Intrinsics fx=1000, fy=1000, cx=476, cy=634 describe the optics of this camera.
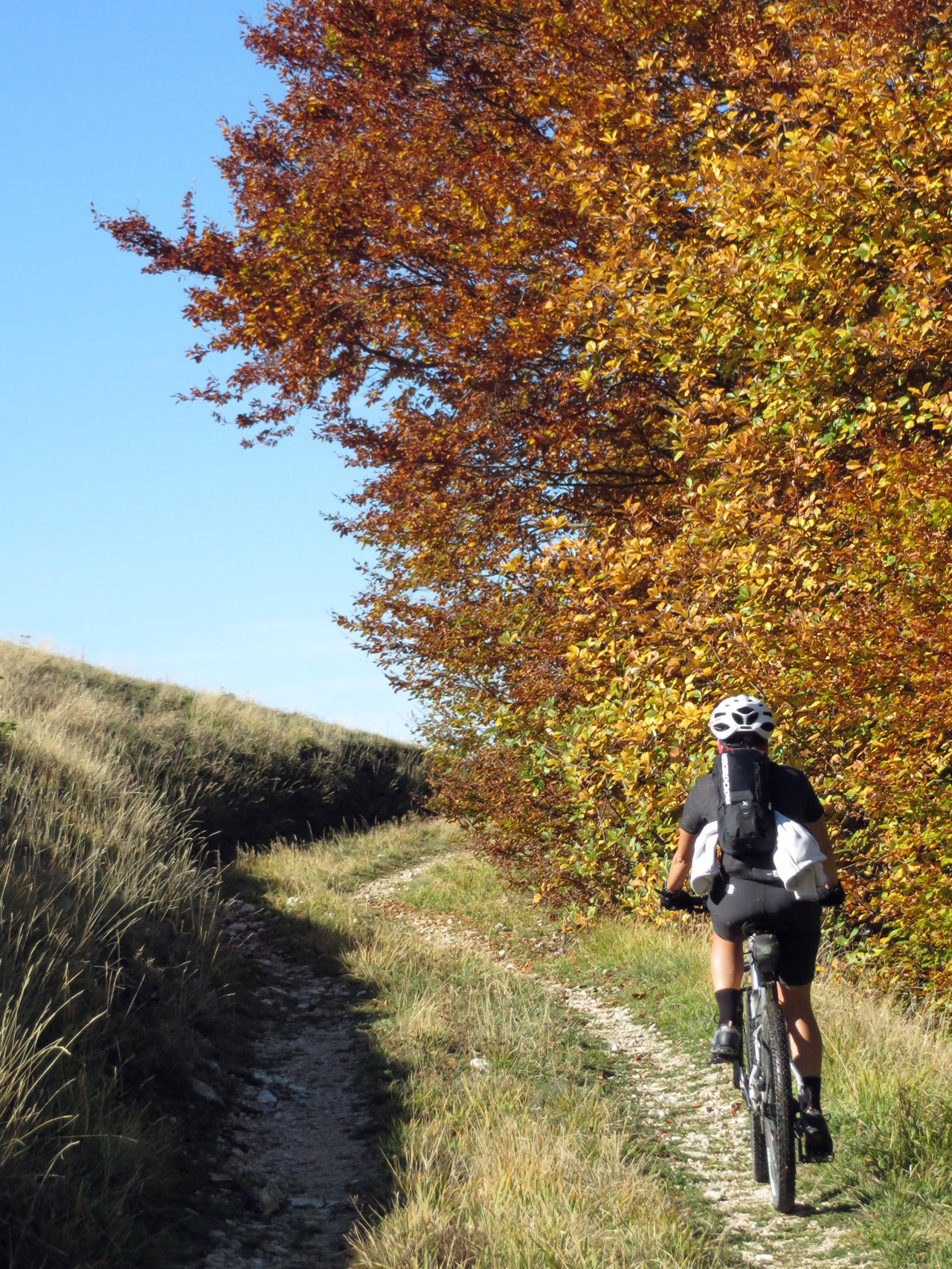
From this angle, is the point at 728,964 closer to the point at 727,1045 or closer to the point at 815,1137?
the point at 727,1045

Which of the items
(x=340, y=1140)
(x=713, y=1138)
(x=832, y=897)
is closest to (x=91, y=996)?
(x=340, y=1140)

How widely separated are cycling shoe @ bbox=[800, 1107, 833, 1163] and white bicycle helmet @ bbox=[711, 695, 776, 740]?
1.81 m

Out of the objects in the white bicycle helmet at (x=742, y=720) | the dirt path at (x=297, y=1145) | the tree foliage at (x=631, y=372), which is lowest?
the dirt path at (x=297, y=1145)

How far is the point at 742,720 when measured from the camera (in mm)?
5195

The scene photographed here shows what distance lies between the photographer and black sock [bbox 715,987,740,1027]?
5094 mm

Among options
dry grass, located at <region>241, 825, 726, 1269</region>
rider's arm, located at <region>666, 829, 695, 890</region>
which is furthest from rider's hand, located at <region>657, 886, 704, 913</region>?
dry grass, located at <region>241, 825, 726, 1269</region>

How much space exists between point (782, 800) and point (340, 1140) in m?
3.35

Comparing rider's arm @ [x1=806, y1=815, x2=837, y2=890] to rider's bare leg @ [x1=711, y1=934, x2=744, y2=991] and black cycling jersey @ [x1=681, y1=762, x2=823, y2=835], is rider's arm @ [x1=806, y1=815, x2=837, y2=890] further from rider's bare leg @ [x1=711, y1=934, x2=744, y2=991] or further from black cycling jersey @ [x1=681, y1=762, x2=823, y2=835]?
rider's bare leg @ [x1=711, y1=934, x2=744, y2=991]

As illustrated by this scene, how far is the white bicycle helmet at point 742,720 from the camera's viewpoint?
5.18 m

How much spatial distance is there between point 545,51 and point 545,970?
10.1m

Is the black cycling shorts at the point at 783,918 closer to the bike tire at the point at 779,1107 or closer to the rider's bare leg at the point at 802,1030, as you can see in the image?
the rider's bare leg at the point at 802,1030

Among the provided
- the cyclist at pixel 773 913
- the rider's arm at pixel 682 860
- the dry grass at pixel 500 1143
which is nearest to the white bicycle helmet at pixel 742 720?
the cyclist at pixel 773 913

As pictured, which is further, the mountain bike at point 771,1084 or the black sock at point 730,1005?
the black sock at point 730,1005

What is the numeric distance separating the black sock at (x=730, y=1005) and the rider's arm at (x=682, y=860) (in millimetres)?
627
